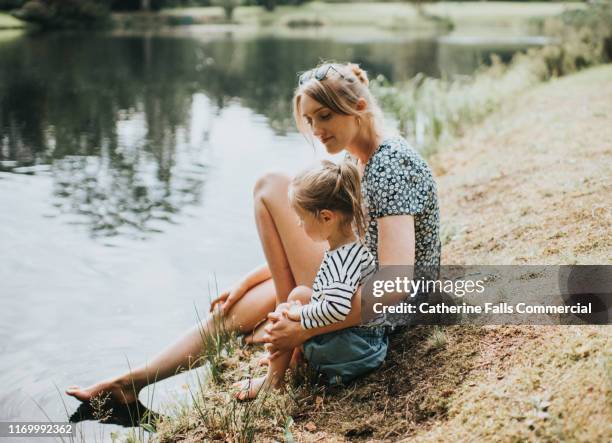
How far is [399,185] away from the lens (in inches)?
96.8

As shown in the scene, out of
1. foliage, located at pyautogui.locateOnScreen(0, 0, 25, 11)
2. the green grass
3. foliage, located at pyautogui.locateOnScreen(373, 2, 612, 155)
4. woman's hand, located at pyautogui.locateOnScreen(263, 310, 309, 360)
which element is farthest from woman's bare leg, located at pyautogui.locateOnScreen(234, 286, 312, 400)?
foliage, located at pyautogui.locateOnScreen(0, 0, 25, 11)

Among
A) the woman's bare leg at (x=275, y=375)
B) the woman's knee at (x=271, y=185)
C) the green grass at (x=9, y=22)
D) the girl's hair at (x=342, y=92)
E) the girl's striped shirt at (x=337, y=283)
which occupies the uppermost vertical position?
the green grass at (x=9, y=22)

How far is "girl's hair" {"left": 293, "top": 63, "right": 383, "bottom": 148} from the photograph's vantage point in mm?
2523

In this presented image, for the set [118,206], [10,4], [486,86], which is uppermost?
[10,4]

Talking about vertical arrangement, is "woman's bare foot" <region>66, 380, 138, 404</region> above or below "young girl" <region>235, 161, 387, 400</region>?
A: below

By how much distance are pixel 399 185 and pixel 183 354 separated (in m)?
1.36

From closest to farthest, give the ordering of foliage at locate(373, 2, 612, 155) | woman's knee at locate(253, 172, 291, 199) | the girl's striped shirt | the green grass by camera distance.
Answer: the girl's striped shirt → woman's knee at locate(253, 172, 291, 199) → foliage at locate(373, 2, 612, 155) → the green grass

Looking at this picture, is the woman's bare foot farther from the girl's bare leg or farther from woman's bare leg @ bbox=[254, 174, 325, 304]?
woman's bare leg @ bbox=[254, 174, 325, 304]

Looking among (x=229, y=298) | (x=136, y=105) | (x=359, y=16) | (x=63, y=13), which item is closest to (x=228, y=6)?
(x=359, y=16)

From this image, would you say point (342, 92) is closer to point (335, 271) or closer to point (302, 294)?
point (335, 271)

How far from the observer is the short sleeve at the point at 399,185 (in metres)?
2.45

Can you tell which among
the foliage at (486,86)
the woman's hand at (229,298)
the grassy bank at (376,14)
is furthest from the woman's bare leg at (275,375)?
the grassy bank at (376,14)

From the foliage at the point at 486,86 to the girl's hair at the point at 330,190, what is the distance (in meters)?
3.96

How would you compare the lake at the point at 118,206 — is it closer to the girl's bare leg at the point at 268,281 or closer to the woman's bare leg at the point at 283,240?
the girl's bare leg at the point at 268,281
